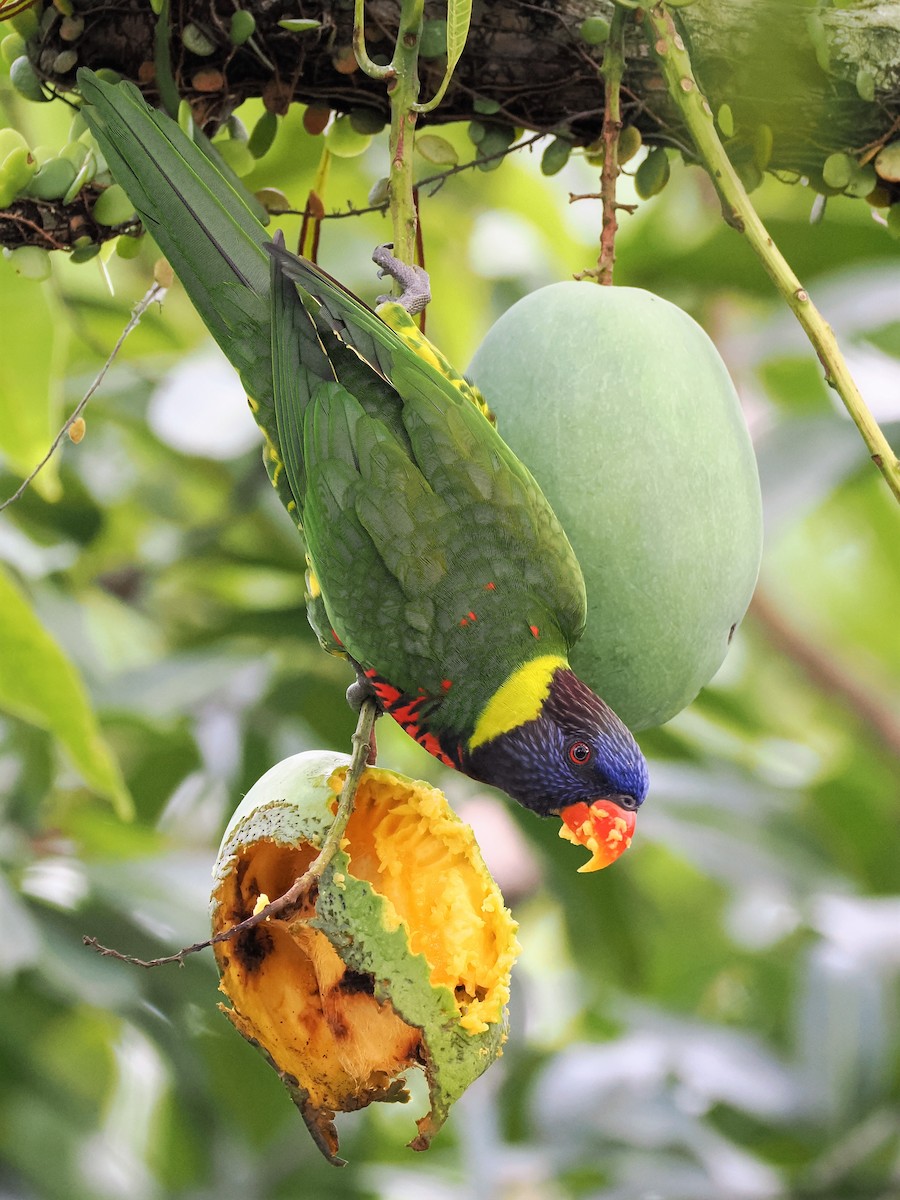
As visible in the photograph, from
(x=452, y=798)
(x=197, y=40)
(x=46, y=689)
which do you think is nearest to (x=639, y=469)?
(x=197, y=40)

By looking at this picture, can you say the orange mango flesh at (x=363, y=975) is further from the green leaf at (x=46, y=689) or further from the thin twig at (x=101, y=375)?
the green leaf at (x=46, y=689)

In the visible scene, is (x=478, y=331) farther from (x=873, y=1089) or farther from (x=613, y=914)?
(x=873, y=1089)

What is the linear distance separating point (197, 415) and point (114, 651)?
64.9 inches

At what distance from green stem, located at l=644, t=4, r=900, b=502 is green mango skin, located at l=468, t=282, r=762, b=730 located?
0.50ft

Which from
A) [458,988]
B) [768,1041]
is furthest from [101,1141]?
[458,988]

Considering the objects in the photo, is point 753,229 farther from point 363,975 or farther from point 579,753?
point 363,975

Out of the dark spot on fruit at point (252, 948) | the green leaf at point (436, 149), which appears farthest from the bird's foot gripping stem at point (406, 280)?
the dark spot on fruit at point (252, 948)

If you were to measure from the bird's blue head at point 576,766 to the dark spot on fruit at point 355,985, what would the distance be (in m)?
0.38

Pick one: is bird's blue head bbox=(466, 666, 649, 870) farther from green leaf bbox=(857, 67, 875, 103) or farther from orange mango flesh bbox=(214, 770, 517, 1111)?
green leaf bbox=(857, 67, 875, 103)

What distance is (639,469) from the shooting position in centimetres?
149

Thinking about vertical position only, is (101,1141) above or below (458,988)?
below

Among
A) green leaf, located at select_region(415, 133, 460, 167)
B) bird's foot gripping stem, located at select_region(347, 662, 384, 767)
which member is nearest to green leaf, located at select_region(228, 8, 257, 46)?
green leaf, located at select_region(415, 133, 460, 167)

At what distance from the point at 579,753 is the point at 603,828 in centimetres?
11

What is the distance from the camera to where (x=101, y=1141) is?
303cm
